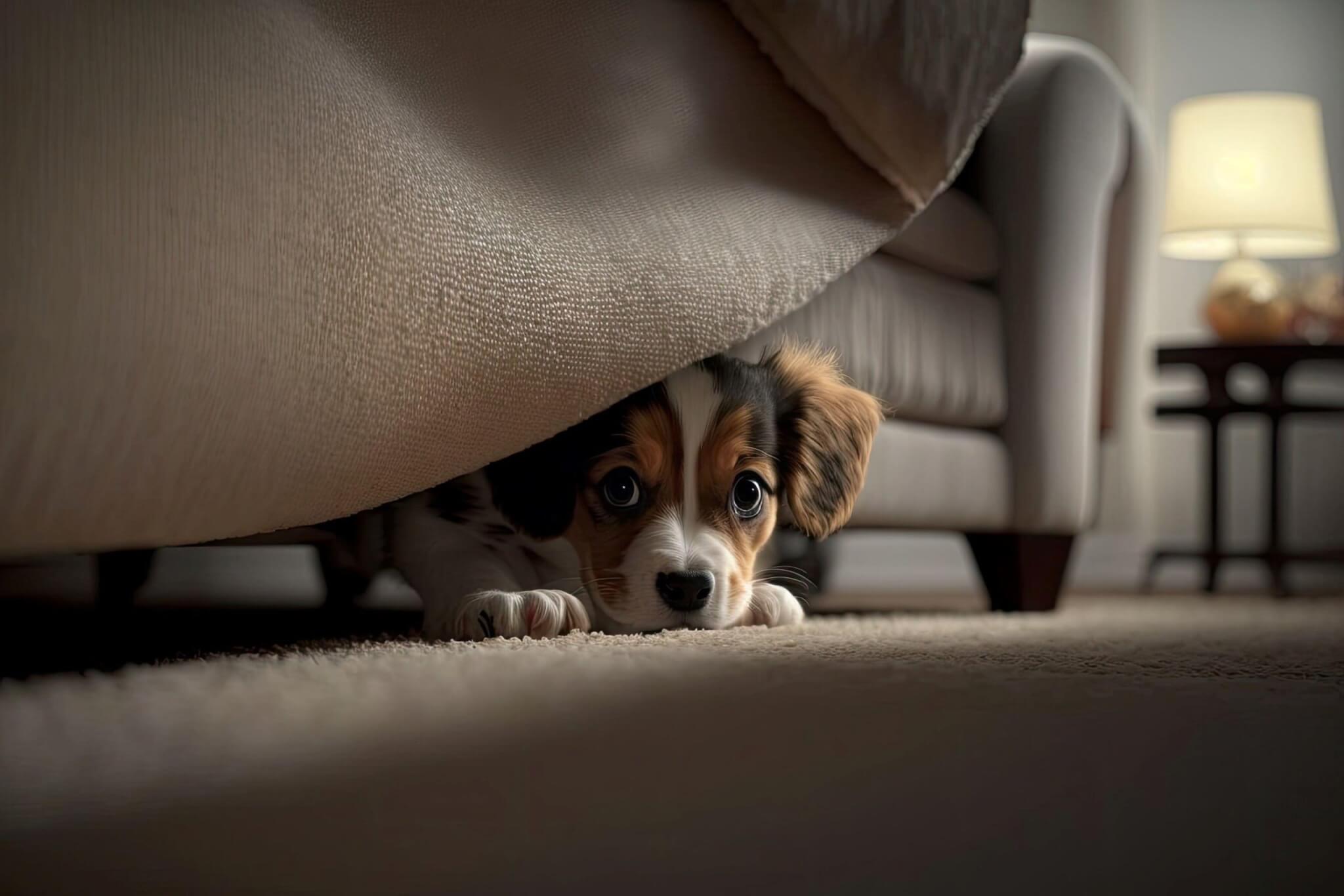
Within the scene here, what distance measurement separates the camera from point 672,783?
54 cm

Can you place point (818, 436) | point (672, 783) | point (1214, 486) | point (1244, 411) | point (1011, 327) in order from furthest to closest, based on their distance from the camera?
1. point (1214, 486)
2. point (1244, 411)
3. point (1011, 327)
4. point (818, 436)
5. point (672, 783)

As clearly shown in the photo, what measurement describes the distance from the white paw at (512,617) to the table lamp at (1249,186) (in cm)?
248

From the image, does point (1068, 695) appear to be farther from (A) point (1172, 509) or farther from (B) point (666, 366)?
(A) point (1172, 509)

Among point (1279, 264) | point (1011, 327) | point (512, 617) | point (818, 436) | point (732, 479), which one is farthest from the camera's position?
point (1279, 264)

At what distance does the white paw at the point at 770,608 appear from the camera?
3.84 ft

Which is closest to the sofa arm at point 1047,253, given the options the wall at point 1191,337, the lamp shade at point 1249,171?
the lamp shade at point 1249,171

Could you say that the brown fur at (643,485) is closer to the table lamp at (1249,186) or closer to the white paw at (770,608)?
the white paw at (770,608)

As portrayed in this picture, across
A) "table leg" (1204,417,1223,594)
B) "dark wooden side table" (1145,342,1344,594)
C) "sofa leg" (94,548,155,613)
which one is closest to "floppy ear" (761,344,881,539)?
"sofa leg" (94,548,155,613)

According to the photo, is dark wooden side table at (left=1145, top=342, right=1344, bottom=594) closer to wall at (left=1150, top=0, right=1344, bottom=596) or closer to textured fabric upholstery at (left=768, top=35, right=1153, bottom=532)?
wall at (left=1150, top=0, right=1344, bottom=596)

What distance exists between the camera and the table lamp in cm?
298

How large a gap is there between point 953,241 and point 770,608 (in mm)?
599

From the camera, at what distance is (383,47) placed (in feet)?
2.90

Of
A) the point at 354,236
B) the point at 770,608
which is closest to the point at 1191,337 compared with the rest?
the point at 770,608

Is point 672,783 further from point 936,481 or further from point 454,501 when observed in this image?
point 936,481
